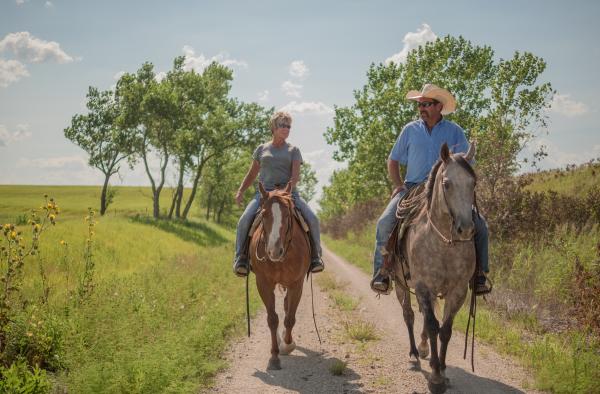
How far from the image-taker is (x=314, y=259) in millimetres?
7387

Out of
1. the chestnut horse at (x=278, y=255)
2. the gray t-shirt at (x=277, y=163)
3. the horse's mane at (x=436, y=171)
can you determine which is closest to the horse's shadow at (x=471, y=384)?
the chestnut horse at (x=278, y=255)

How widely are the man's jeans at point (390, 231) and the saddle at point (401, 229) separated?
0.09m

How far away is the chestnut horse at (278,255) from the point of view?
6160 mm

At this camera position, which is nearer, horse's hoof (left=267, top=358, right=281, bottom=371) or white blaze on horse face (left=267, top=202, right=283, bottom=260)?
white blaze on horse face (left=267, top=202, right=283, bottom=260)

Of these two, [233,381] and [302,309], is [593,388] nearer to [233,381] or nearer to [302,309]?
[233,381]

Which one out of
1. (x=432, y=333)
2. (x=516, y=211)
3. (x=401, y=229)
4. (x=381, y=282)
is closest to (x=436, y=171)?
(x=401, y=229)

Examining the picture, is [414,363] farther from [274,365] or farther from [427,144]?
[427,144]

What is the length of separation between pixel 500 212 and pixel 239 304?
840 cm

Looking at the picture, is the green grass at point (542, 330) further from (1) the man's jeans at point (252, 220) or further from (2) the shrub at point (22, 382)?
(2) the shrub at point (22, 382)

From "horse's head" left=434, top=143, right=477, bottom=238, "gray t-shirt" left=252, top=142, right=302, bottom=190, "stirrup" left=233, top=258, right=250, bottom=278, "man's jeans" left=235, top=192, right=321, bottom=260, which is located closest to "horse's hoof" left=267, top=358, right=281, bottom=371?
"stirrup" left=233, top=258, right=250, bottom=278

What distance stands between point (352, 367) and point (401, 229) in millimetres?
2134

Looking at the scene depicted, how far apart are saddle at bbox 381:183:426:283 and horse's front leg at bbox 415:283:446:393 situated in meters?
0.72

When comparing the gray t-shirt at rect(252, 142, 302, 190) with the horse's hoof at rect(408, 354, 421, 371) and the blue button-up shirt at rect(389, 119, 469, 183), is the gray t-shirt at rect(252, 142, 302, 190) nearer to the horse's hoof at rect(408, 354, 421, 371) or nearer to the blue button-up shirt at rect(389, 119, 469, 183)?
the blue button-up shirt at rect(389, 119, 469, 183)

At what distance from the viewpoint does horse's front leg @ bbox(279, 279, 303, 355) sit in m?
6.99
